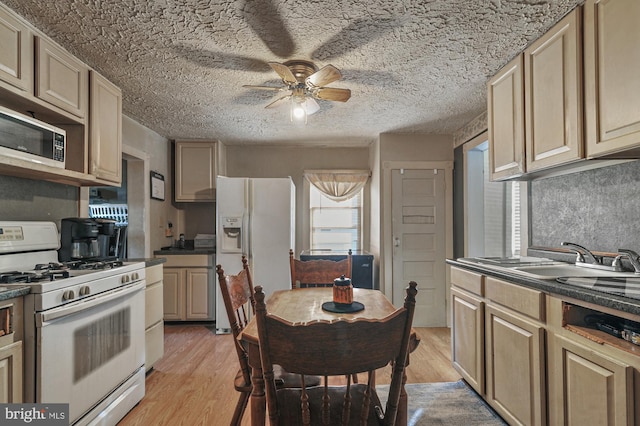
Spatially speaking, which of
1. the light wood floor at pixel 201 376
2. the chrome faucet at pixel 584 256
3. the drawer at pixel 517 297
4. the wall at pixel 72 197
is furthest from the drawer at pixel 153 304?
the chrome faucet at pixel 584 256

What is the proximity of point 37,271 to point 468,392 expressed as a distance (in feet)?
9.16

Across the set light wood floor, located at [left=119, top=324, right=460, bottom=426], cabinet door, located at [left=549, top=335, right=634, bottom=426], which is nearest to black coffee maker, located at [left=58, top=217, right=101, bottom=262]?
light wood floor, located at [left=119, top=324, right=460, bottom=426]

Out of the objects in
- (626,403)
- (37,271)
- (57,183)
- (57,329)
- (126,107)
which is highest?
(126,107)

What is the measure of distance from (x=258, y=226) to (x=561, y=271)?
2.77 metres

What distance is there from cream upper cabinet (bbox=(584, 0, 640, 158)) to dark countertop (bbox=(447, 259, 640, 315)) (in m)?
0.64

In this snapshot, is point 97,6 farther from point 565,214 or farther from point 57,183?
point 565,214

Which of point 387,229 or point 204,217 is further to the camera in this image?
point 204,217

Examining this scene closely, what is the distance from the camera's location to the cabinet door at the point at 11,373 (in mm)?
1365

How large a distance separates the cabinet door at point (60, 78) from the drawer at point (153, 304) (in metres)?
1.34

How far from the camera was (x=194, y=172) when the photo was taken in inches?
171

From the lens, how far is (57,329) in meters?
1.57

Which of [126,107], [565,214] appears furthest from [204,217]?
[565,214]

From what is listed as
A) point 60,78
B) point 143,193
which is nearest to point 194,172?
point 143,193

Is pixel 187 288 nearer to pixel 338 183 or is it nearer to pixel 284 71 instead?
pixel 338 183
